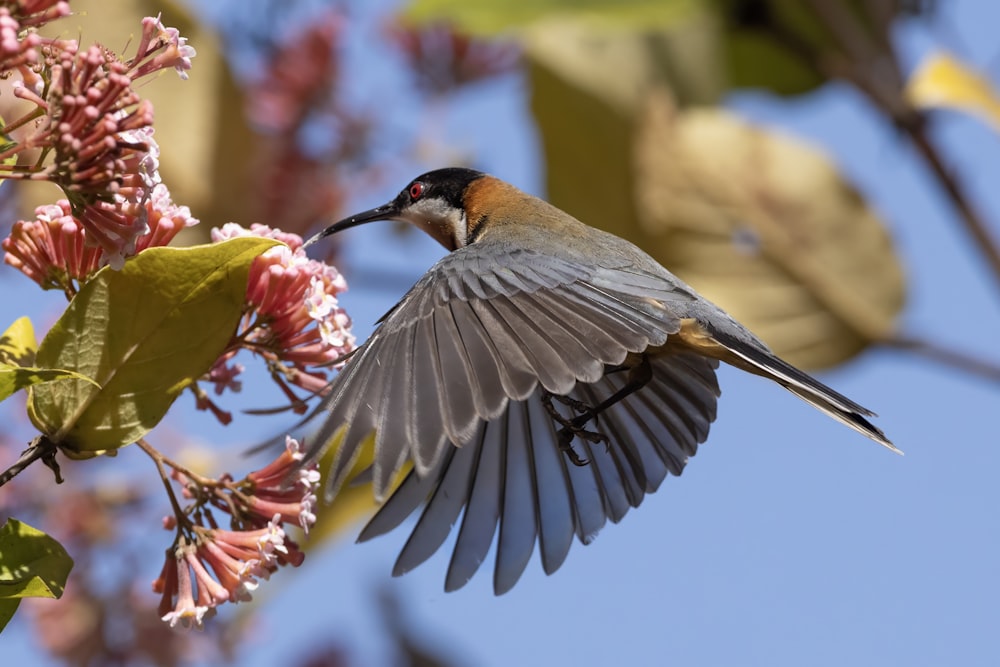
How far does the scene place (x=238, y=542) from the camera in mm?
1966

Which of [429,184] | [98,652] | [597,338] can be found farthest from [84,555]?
[597,338]

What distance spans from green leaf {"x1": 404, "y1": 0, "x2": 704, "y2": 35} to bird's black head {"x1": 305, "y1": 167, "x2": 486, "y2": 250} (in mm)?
470

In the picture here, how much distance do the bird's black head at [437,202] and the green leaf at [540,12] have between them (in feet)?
1.54

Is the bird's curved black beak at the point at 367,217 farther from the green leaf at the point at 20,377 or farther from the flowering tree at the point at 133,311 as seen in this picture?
the green leaf at the point at 20,377

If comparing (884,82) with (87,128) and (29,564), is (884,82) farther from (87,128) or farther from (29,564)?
(29,564)

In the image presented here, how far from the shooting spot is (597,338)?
261cm

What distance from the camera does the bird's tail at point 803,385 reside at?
9.11 feet

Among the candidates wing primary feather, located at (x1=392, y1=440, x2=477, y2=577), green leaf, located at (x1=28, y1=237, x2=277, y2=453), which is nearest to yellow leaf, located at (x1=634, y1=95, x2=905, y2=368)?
wing primary feather, located at (x1=392, y1=440, x2=477, y2=577)

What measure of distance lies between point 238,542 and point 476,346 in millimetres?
688

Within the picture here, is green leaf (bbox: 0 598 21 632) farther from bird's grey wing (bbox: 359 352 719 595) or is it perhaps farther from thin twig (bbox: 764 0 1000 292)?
thin twig (bbox: 764 0 1000 292)

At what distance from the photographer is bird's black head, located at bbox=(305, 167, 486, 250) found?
3.89m

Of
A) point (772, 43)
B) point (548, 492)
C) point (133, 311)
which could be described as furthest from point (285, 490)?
point (772, 43)

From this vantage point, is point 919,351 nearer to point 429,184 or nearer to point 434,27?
point 429,184

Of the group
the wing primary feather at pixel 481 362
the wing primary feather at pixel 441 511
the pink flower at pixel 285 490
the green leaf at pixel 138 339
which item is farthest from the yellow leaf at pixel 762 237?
the green leaf at pixel 138 339
